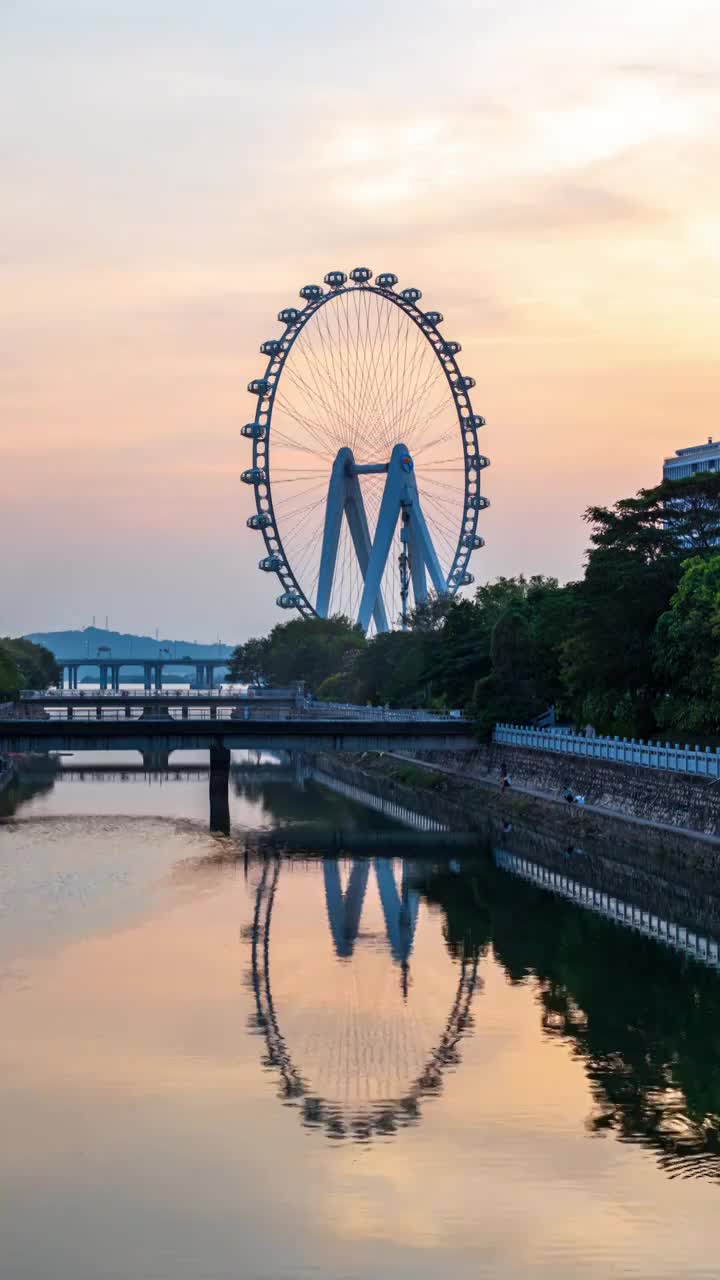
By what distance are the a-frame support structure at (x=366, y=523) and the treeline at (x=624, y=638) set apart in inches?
831

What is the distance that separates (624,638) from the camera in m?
69.2

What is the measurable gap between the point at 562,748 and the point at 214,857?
14921 mm

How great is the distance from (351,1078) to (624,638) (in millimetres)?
40117

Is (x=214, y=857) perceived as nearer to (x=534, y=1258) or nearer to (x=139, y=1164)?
(x=139, y=1164)

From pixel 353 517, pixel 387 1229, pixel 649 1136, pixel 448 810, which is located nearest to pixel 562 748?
pixel 448 810

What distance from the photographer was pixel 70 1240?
2291cm

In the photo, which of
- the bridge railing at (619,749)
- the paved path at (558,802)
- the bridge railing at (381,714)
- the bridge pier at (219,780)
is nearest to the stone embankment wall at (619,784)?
the paved path at (558,802)

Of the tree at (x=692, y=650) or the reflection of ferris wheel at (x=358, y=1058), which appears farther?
the tree at (x=692, y=650)

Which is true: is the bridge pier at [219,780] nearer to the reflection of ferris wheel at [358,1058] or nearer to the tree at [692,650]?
the tree at [692,650]

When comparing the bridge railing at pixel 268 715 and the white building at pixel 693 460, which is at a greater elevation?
→ the white building at pixel 693 460

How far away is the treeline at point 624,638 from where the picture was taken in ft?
208

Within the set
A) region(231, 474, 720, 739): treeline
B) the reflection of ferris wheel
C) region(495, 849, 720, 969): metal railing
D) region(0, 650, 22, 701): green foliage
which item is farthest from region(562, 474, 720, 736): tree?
region(0, 650, 22, 701): green foliage

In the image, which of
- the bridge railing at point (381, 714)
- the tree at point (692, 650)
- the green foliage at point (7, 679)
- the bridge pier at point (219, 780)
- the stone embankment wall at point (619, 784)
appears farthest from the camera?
the green foliage at point (7, 679)

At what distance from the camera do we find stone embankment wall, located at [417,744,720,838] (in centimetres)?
5322
